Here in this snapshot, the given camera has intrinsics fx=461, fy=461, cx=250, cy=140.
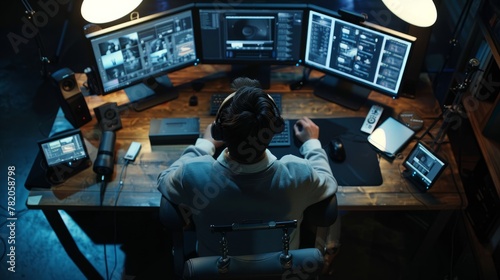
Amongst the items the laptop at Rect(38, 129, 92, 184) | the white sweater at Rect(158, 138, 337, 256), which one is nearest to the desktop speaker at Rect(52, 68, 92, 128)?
the laptop at Rect(38, 129, 92, 184)

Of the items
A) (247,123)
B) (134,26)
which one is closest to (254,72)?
(134,26)

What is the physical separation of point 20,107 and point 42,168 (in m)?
1.59

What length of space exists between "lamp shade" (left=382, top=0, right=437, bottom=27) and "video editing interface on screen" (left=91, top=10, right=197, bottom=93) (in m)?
1.02

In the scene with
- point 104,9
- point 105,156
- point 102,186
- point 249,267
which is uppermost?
point 104,9

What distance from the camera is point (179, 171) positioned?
1.66m

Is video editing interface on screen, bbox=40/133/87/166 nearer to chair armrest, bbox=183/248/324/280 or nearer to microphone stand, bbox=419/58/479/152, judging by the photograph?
chair armrest, bbox=183/248/324/280

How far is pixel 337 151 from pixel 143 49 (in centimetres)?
111

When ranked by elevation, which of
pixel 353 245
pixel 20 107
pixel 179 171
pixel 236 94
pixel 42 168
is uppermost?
pixel 236 94

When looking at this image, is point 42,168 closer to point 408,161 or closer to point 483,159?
point 408,161

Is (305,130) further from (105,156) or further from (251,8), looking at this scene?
(105,156)

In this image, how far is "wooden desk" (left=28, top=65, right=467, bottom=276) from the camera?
2.07 meters

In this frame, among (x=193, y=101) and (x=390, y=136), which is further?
(x=193, y=101)

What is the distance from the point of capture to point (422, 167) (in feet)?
6.91

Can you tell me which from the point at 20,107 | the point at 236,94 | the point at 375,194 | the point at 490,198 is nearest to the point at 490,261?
the point at 490,198
